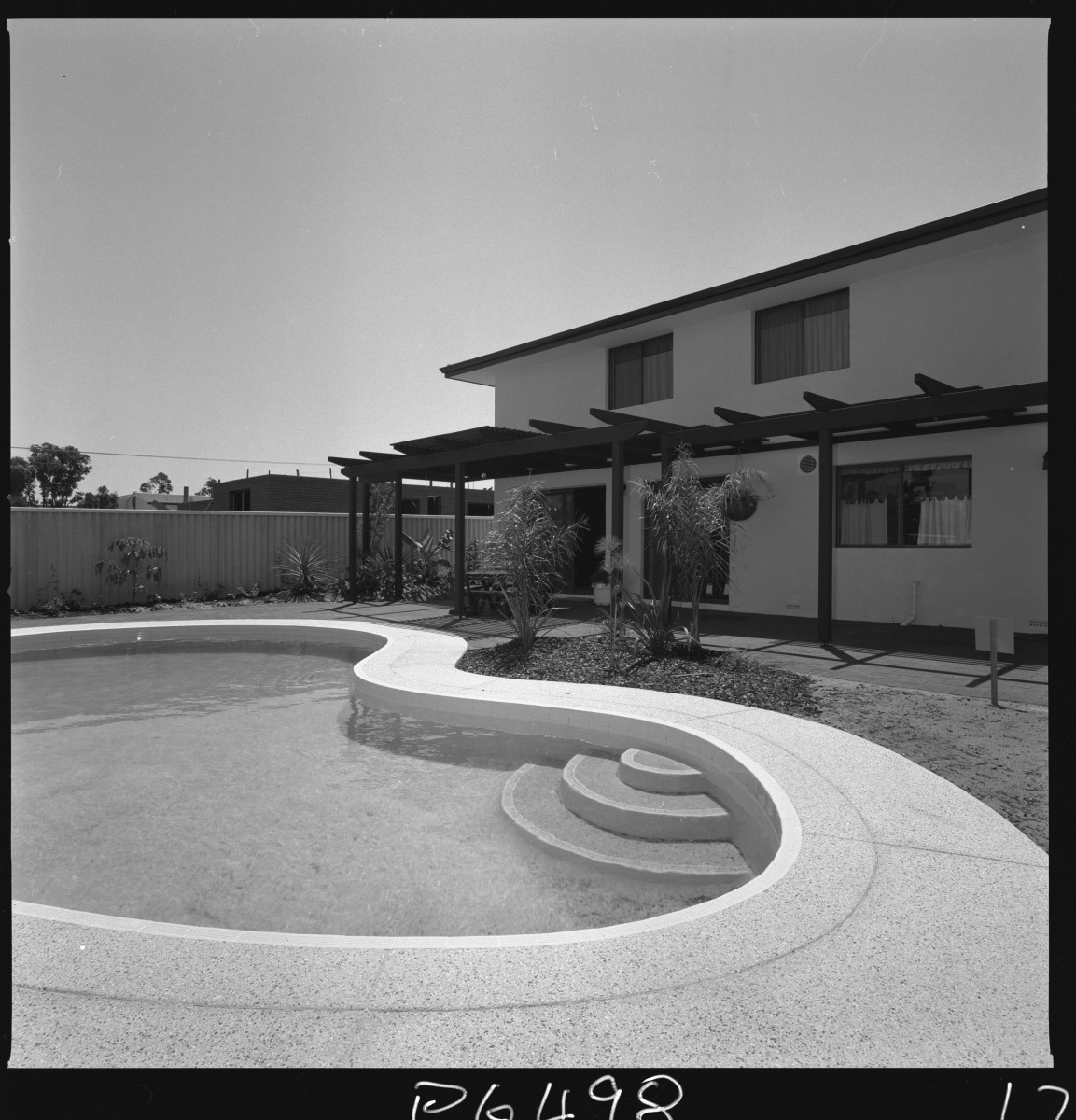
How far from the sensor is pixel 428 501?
30.8 m

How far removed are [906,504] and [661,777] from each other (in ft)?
26.7

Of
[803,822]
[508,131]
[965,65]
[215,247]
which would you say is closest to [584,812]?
[803,822]

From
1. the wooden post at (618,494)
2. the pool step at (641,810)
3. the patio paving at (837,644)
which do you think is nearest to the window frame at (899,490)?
the patio paving at (837,644)

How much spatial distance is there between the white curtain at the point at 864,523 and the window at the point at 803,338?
88.1 inches

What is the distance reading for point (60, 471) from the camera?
88.5 ft

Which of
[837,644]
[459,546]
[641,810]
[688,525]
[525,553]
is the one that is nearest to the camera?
[641,810]

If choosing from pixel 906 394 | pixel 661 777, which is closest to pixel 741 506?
pixel 906 394

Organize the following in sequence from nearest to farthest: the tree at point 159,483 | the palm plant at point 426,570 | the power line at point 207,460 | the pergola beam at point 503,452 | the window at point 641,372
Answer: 1. the pergola beam at point 503,452
2. the window at point 641,372
3. the palm plant at point 426,570
4. the power line at point 207,460
5. the tree at point 159,483

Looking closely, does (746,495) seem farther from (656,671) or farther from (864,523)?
(656,671)

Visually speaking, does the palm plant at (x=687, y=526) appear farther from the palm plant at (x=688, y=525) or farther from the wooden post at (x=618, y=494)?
the wooden post at (x=618, y=494)

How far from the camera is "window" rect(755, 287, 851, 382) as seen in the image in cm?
1148

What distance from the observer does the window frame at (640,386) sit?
1379 centimetres

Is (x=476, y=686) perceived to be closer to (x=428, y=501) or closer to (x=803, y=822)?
(x=803, y=822)

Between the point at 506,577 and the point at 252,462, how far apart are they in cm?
2554
